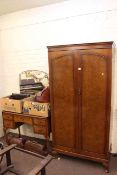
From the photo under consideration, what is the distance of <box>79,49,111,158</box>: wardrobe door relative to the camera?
2453mm

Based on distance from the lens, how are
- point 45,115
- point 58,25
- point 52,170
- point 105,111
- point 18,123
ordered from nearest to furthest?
point 105,111 < point 52,170 < point 45,115 < point 58,25 < point 18,123

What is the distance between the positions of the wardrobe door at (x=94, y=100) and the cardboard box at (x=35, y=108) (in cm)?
62

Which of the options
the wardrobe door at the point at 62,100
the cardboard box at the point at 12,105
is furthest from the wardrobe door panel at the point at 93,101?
the cardboard box at the point at 12,105

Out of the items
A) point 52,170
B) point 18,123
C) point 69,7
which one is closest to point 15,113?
point 18,123

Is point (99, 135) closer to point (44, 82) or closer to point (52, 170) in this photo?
point (52, 170)

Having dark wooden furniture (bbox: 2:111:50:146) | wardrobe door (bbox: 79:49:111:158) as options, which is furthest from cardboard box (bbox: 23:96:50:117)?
wardrobe door (bbox: 79:49:111:158)

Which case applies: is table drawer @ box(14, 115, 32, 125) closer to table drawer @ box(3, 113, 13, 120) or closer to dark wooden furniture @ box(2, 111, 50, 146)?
dark wooden furniture @ box(2, 111, 50, 146)

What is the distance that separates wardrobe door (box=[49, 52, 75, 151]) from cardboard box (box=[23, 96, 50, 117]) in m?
0.13

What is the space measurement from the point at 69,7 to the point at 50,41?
2.24ft

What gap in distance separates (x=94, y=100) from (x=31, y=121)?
1225mm

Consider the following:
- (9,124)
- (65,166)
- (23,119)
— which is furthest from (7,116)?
(65,166)

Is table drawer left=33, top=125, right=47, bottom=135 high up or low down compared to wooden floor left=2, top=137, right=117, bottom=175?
up

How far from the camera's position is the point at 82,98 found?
2.65 m

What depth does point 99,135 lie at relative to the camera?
2629 mm
